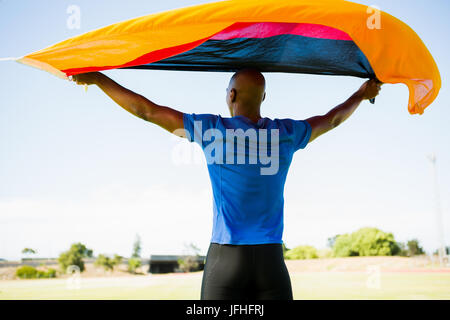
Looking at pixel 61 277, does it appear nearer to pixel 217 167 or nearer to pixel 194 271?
pixel 194 271

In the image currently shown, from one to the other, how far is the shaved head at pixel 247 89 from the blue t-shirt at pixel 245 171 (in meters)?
0.12

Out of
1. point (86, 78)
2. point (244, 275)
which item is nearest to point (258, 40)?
point (86, 78)

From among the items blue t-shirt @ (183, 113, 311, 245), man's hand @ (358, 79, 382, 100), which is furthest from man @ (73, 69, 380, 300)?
man's hand @ (358, 79, 382, 100)

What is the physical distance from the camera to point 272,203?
2012 mm

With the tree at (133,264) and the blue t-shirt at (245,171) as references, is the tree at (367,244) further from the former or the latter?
the blue t-shirt at (245,171)

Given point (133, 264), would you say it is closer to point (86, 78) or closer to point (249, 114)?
point (86, 78)

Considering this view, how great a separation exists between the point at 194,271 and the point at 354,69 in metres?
28.2

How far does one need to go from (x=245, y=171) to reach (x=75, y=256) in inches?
1222

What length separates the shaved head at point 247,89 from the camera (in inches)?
87.6

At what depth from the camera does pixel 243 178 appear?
6.51ft

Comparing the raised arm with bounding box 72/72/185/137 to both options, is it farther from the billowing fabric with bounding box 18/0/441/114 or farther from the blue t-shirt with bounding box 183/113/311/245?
the billowing fabric with bounding box 18/0/441/114

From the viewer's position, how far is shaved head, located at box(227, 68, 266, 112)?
2.22 m

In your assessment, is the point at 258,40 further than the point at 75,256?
No
